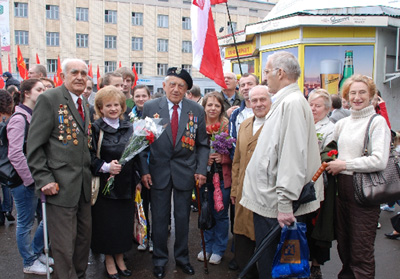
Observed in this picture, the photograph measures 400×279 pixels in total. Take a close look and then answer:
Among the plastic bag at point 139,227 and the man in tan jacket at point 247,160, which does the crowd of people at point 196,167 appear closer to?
the man in tan jacket at point 247,160

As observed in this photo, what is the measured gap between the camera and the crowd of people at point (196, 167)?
2967 mm

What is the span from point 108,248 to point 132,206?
522 millimetres

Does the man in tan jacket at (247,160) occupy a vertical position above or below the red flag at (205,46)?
below

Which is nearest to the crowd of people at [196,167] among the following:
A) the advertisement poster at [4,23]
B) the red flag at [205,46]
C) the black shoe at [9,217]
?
the red flag at [205,46]

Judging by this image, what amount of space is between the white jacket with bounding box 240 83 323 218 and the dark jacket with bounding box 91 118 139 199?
1.52 m

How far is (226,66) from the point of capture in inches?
752

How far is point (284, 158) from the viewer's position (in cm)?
279

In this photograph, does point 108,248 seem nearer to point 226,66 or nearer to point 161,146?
point 161,146

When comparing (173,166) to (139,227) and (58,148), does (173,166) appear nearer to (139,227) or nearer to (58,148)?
(139,227)

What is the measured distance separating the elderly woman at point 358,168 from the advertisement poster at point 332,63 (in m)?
9.51

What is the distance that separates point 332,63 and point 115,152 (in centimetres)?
1073

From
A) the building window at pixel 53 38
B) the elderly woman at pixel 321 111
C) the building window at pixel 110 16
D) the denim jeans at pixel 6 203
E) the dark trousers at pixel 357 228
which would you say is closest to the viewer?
the dark trousers at pixel 357 228

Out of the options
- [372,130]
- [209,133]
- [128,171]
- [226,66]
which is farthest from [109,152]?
[226,66]

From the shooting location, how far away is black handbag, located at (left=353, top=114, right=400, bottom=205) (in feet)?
11.0
